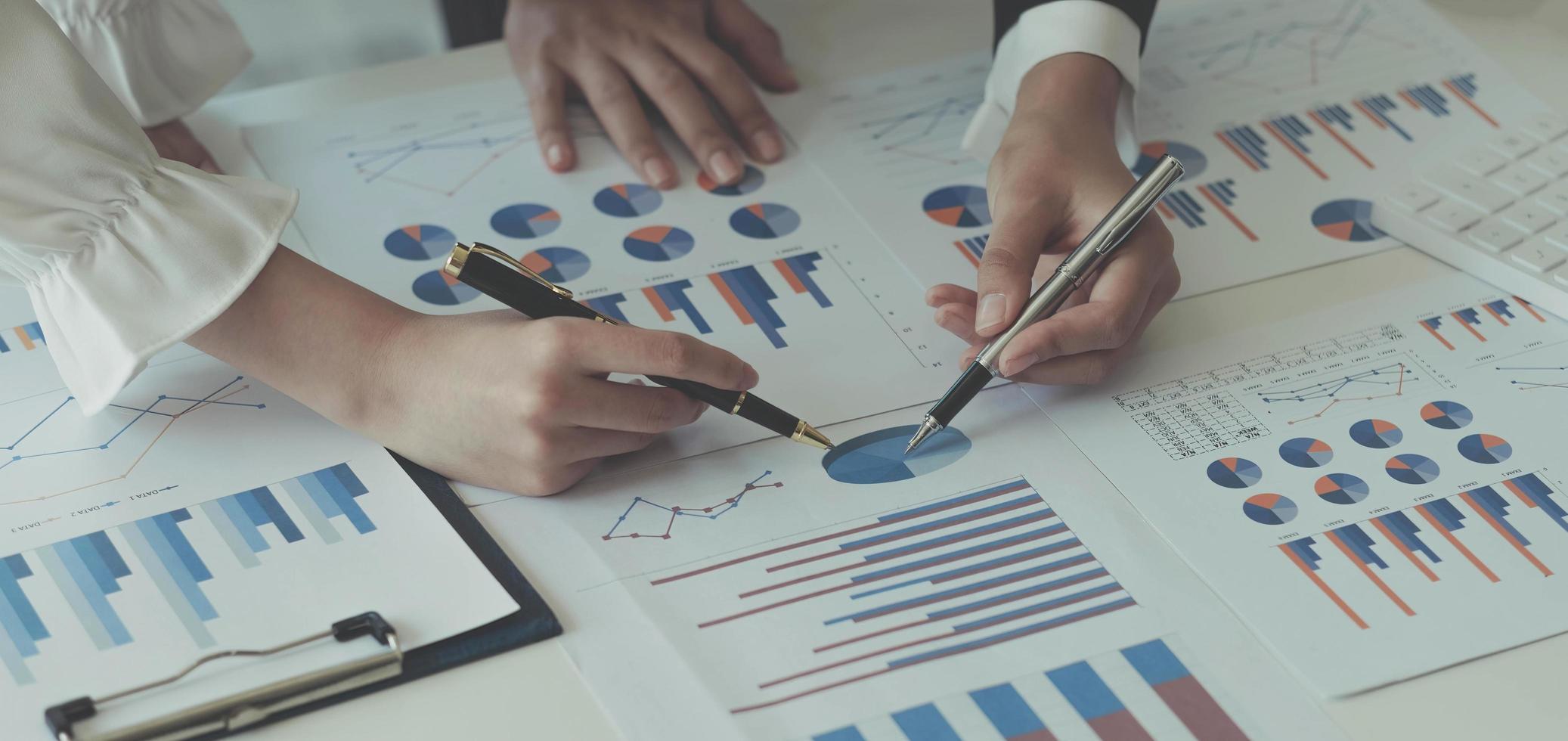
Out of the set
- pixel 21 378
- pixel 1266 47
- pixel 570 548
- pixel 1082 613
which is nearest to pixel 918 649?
pixel 1082 613

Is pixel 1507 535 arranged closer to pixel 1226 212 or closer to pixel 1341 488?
pixel 1341 488

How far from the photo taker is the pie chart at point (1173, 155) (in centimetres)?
108

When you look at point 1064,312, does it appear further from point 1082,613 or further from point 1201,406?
point 1082,613

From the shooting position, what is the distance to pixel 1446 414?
2.68 ft

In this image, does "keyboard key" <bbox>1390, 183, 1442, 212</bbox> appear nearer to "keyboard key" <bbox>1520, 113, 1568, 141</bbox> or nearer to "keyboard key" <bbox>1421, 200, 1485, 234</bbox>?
"keyboard key" <bbox>1421, 200, 1485, 234</bbox>

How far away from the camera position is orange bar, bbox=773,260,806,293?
3.04 ft

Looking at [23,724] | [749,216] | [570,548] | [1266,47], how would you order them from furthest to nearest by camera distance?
[1266,47] → [749,216] → [570,548] → [23,724]

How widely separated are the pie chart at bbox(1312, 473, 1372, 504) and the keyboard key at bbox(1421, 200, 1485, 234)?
305mm

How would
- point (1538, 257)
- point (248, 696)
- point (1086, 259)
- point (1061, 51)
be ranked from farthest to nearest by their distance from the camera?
1. point (1061, 51)
2. point (1538, 257)
3. point (1086, 259)
4. point (248, 696)

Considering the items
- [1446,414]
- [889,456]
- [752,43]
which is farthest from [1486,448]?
[752,43]

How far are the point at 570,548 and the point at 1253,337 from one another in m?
0.48

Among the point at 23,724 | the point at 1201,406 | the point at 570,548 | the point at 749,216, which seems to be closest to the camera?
the point at 23,724

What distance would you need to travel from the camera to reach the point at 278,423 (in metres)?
0.79

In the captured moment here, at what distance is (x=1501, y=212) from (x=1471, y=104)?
21 cm
